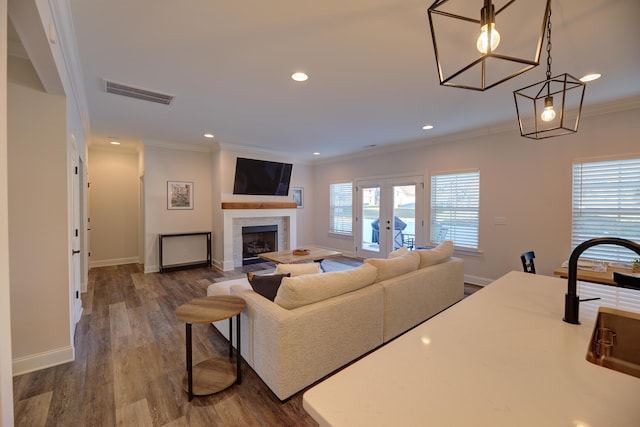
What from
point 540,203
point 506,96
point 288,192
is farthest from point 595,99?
point 288,192

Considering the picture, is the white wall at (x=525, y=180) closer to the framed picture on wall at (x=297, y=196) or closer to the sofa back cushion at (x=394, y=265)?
the sofa back cushion at (x=394, y=265)

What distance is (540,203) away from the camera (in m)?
4.05

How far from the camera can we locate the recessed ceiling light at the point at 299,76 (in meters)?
2.71

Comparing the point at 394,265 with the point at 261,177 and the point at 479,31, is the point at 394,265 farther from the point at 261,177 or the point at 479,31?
the point at 261,177

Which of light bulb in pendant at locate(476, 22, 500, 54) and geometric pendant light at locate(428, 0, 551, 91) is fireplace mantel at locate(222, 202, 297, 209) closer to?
geometric pendant light at locate(428, 0, 551, 91)

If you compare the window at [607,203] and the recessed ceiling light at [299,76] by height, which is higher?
the recessed ceiling light at [299,76]

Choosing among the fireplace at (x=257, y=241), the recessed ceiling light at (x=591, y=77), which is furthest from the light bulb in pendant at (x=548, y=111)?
the fireplace at (x=257, y=241)

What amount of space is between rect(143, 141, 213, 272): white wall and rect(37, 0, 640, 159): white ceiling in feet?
4.22

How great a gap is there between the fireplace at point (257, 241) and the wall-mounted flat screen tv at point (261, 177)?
2.79 ft

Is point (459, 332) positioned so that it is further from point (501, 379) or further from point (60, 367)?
point (60, 367)

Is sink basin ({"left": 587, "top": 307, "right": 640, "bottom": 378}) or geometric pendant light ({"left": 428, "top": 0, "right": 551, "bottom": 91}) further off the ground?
geometric pendant light ({"left": 428, "top": 0, "right": 551, "bottom": 91})

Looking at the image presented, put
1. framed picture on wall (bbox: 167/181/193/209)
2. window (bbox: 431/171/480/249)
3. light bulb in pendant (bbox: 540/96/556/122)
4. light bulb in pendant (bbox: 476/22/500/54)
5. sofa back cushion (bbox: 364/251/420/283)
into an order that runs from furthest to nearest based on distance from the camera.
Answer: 1. framed picture on wall (bbox: 167/181/193/209)
2. window (bbox: 431/171/480/249)
3. sofa back cushion (bbox: 364/251/420/283)
4. light bulb in pendant (bbox: 540/96/556/122)
5. light bulb in pendant (bbox: 476/22/500/54)

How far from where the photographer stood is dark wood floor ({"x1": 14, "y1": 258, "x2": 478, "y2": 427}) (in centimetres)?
184

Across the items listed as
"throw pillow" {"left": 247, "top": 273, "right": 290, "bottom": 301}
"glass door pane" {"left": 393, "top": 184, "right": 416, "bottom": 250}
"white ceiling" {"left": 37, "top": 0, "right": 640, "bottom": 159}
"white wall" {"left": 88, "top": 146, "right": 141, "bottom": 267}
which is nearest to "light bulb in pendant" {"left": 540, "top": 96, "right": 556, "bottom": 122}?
"white ceiling" {"left": 37, "top": 0, "right": 640, "bottom": 159}
